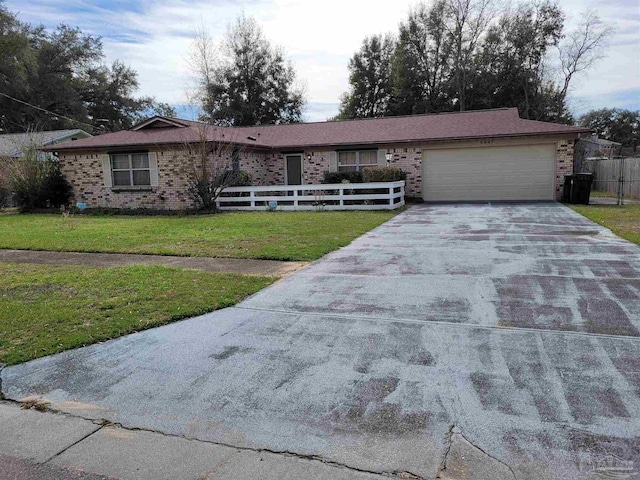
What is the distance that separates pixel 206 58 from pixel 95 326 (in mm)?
24989

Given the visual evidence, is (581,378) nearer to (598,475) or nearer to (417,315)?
(598,475)

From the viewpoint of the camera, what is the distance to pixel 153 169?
61.0 ft

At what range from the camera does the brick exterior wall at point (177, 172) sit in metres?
18.1

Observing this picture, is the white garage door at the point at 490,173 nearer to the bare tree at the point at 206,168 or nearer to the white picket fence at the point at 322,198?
the white picket fence at the point at 322,198

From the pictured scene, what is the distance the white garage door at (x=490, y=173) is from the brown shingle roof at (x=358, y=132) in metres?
0.81

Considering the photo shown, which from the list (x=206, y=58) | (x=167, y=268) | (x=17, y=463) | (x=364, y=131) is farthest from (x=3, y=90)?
(x=17, y=463)

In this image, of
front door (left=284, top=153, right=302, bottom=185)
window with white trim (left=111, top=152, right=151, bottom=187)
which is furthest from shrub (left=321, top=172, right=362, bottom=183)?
window with white trim (left=111, top=152, right=151, bottom=187)

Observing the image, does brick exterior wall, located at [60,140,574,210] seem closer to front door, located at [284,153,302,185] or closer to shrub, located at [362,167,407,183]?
front door, located at [284,153,302,185]

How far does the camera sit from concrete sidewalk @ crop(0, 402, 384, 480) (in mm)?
2682

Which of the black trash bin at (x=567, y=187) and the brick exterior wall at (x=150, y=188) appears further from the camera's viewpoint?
the brick exterior wall at (x=150, y=188)

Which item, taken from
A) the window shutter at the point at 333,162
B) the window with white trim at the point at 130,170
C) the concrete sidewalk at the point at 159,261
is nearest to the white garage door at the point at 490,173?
the window shutter at the point at 333,162

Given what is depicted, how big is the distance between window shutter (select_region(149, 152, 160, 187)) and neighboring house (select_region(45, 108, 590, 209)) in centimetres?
4

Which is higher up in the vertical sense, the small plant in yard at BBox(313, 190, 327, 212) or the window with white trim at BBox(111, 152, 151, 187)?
the window with white trim at BBox(111, 152, 151, 187)

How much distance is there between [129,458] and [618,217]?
13.5 m
